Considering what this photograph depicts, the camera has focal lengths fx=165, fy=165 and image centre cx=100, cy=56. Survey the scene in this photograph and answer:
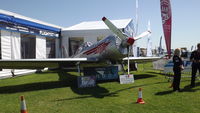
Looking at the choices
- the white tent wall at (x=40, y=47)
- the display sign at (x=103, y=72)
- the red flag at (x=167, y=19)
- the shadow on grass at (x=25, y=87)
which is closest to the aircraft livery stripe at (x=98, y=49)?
the display sign at (x=103, y=72)

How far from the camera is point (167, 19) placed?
364 inches

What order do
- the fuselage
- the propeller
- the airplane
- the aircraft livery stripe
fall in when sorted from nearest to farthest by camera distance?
1. the propeller
2. the airplane
3. the fuselage
4. the aircraft livery stripe

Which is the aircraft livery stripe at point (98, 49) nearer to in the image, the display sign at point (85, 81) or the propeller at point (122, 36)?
the propeller at point (122, 36)

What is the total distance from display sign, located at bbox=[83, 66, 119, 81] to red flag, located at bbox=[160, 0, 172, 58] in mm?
3255

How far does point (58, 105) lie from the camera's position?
5.02 metres

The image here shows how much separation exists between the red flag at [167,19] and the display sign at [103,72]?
3.26m

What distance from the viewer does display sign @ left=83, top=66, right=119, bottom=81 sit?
348 inches

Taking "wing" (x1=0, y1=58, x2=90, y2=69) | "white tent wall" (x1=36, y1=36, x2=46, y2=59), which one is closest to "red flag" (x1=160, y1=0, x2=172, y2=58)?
"wing" (x1=0, y1=58, x2=90, y2=69)

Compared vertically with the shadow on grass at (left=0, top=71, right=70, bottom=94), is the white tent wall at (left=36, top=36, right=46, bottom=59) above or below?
above

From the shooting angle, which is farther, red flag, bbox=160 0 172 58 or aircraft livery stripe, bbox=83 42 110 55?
red flag, bbox=160 0 172 58

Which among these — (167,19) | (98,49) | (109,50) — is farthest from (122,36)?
(167,19)

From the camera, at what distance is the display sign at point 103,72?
8852mm

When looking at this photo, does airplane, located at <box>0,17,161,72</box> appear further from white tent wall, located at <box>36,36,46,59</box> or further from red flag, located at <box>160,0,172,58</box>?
white tent wall, located at <box>36,36,46,59</box>

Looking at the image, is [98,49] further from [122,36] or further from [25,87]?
[25,87]
